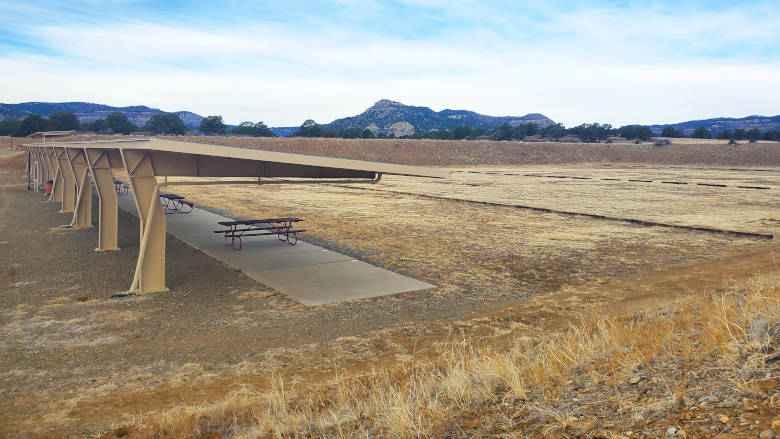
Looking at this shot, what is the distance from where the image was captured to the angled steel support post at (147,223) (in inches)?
398

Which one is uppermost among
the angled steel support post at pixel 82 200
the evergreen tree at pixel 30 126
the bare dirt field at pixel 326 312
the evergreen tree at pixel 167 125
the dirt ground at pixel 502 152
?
the evergreen tree at pixel 167 125

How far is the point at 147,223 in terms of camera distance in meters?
10.4

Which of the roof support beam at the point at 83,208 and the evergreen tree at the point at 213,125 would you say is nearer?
the roof support beam at the point at 83,208

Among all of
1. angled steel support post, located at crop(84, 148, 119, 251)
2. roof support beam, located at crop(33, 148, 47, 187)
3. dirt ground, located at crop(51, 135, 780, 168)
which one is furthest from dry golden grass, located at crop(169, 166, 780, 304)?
dirt ground, located at crop(51, 135, 780, 168)

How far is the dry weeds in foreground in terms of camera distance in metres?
3.86

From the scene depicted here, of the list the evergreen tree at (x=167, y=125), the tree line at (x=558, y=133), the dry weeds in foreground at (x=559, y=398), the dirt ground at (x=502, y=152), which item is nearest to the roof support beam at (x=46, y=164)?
the dry weeds in foreground at (x=559, y=398)

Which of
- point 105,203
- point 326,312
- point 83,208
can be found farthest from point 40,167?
point 326,312

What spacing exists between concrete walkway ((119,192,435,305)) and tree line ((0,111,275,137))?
83.1 meters

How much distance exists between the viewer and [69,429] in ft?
16.8

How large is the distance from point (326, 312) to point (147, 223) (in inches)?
165

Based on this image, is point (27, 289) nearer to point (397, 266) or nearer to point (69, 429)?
point (69, 429)

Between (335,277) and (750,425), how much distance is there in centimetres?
865

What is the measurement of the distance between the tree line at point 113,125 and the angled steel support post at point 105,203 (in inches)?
3183

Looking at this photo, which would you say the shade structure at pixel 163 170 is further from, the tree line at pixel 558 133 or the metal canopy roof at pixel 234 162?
the tree line at pixel 558 133
